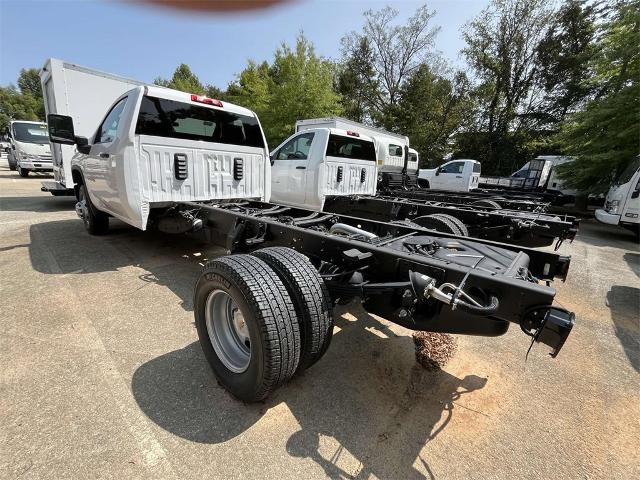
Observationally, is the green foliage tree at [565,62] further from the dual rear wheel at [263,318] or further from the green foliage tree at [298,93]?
the dual rear wheel at [263,318]

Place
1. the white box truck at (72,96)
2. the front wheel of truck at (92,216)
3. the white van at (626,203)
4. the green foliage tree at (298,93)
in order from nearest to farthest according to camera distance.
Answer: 1. the front wheel of truck at (92,216)
2. the white box truck at (72,96)
3. the white van at (626,203)
4. the green foliage tree at (298,93)

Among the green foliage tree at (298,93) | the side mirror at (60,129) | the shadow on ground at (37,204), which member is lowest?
the shadow on ground at (37,204)

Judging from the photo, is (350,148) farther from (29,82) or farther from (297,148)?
(29,82)

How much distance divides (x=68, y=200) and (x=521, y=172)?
1999cm

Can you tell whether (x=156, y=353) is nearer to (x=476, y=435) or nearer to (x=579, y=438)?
(x=476, y=435)

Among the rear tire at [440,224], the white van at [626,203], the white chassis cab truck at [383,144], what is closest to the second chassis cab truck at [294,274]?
the rear tire at [440,224]

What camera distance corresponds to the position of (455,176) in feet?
52.3

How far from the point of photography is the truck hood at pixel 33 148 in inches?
505

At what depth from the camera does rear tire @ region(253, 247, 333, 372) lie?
1844 millimetres

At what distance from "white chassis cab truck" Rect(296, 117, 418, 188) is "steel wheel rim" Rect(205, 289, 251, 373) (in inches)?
389

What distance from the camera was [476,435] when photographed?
1.85 m

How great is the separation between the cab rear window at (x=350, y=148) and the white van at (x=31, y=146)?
13377mm

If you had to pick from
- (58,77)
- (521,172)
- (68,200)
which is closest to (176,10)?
(58,77)

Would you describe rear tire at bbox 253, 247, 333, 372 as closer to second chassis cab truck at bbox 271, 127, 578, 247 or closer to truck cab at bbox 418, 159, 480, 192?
second chassis cab truck at bbox 271, 127, 578, 247
